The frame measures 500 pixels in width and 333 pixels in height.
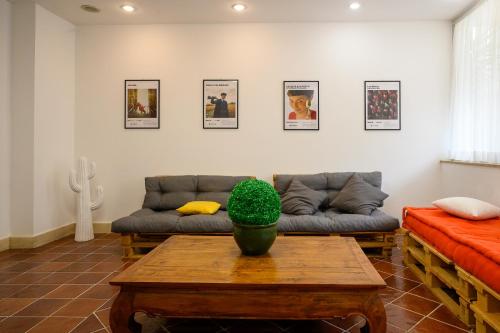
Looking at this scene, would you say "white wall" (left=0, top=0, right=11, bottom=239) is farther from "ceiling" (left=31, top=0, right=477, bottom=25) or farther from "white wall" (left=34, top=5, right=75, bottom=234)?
"ceiling" (left=31, top=0, right=477, bottom=25)

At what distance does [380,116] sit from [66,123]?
4.40m

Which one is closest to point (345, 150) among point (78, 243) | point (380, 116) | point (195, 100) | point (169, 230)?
point (380, 116)

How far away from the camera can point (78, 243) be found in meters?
3.75

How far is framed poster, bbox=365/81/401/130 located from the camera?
4.07 m

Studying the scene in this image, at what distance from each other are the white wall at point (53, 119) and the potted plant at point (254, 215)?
3.13m

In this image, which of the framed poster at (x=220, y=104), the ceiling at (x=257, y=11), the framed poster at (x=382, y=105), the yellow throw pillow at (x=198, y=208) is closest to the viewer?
the yellow throw pillow at (x=198, y=208)

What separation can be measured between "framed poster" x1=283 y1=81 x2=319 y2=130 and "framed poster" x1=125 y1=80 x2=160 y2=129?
6.05 ft

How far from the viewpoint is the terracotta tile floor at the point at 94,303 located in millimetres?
1924

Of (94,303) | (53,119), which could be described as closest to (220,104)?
(53,119)

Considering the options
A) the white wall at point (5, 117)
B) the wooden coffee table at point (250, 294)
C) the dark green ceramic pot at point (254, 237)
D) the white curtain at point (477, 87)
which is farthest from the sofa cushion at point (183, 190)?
the white curtain at point (477, 87)

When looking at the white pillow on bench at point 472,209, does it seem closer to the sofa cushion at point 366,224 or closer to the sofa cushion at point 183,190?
the sofa cushion at point 366,224

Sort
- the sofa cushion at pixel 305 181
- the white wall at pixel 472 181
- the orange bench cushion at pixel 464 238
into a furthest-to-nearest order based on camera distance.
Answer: the sofa cushion at pixel 305 181, the white wall at pixel 472 181, the orange bench cushion at pixel 464 238

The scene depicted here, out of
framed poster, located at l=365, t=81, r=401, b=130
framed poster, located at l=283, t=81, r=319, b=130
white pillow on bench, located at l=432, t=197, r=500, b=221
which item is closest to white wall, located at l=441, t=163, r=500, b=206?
white pillow on bench, located at l=432, t=197, r=500, b=221

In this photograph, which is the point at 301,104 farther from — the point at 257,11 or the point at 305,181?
the point at 257,11
